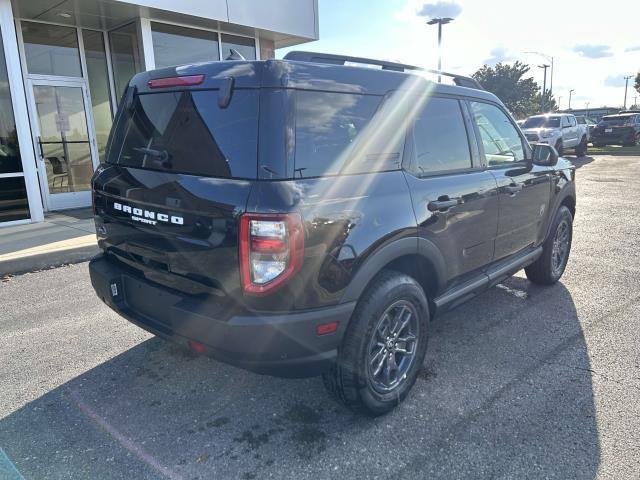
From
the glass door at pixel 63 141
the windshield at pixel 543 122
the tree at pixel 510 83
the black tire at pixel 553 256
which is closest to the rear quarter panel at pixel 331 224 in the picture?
the black tire at pixel 553 256

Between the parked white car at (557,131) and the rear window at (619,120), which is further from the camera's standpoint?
the rear window at (619,120)

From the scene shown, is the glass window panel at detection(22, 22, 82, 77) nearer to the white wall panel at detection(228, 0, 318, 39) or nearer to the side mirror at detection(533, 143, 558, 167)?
the white wall panel at detection(228, 0, 318, 39)

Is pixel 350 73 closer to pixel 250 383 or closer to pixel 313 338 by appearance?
pixel 313 338

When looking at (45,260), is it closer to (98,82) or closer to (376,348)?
(376,348)

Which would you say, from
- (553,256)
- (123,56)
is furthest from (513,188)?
(123,56)

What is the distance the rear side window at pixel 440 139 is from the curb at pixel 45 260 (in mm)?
4834

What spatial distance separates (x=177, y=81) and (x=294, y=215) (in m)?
1.15

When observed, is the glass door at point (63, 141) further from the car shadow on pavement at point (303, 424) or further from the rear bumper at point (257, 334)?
the rear bumper at point (257, 334)

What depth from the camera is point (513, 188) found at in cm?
387

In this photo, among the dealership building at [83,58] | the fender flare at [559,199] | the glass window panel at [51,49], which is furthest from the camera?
the glass window panel at [51,49]

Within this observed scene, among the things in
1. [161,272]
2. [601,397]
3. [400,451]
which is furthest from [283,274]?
[601,397]

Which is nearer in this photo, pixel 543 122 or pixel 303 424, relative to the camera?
pixel 303 424

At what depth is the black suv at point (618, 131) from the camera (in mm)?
23469

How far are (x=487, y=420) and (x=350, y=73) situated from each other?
2.13 metres
